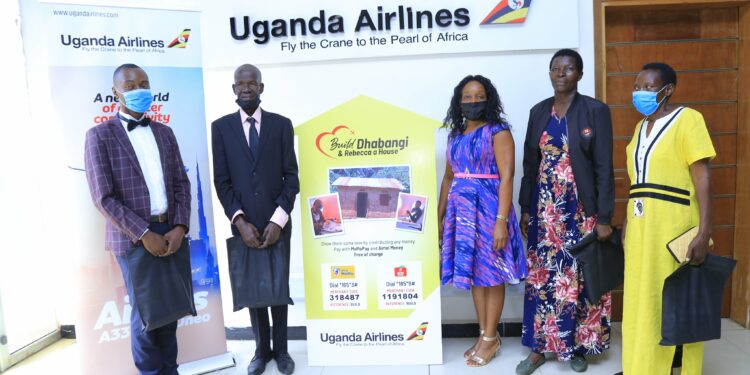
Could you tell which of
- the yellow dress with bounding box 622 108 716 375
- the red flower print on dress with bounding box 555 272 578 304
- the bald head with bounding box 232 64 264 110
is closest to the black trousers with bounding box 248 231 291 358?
the bald head with bounding box 232 64 264 110

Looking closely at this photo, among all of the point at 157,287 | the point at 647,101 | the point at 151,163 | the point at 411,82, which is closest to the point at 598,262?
the point at 647,101

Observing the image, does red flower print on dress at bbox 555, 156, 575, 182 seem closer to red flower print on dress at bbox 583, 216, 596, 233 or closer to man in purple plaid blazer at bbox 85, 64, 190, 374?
red flower print on dress at bbox 583, 216, 596, 233

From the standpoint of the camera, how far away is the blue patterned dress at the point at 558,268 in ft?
9.00

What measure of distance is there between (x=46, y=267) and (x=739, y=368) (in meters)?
4.69

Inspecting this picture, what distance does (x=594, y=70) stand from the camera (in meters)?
3.37

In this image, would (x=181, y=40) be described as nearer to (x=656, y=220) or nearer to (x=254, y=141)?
(x=254, y=141)

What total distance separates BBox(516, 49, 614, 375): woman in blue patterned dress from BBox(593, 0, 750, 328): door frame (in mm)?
823

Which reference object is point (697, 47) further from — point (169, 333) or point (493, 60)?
point (169, 333)

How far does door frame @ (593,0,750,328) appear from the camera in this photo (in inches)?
131

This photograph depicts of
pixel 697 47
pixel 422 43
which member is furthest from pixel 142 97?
pixel 697 47

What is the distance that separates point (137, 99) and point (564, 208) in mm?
2345

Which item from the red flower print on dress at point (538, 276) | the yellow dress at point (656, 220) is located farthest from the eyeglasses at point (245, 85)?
the yellow dress at point (656, 220)

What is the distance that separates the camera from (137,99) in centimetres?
255

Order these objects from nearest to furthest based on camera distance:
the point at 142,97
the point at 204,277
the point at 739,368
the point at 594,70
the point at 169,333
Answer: the point at 142,97 → the point at 169,333 → the point at 739,368 → the point at 204,277 → the point at 594,70
